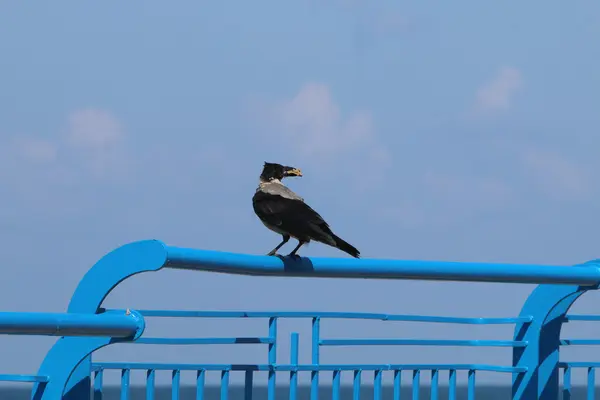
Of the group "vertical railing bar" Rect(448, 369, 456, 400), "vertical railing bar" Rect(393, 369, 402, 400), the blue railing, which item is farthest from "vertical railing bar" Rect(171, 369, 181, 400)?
"vertical railing bar" Rect(448, 369, 456, 400)

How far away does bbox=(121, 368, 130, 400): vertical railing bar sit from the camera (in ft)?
14.0

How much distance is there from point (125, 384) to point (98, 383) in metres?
0.26

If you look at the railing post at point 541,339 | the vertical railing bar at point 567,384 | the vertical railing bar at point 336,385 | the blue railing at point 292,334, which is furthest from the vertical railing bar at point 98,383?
Answer: the vertical railing bar at point 567,384

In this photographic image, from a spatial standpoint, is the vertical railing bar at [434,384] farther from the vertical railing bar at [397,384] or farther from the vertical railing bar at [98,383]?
the vertical railing bar at [98,383]

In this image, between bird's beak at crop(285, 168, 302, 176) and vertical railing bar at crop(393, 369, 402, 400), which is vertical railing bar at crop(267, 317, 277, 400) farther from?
bird's beak at crop(285, 168, 302, 176)

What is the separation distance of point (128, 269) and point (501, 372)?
2.60m

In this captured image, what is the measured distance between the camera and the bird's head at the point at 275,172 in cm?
646

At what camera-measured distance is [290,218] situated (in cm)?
561

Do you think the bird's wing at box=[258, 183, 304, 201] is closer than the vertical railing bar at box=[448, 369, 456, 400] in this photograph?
No

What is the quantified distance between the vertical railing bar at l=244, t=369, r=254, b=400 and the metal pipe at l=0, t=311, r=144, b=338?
156cm

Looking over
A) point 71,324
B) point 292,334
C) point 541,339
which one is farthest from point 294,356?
point 71,324

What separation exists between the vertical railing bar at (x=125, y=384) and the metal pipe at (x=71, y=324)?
1133 millimetres

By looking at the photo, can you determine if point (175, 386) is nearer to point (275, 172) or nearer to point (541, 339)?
point (541, 339)

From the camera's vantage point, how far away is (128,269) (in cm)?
324
